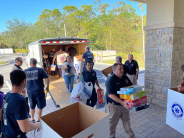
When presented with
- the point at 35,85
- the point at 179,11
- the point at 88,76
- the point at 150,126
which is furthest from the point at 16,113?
the point at 179,11

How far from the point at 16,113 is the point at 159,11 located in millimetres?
4897

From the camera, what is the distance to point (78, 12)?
39.0 m

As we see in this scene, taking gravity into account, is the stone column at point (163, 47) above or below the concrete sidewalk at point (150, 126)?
above

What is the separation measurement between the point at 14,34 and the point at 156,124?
47.0m

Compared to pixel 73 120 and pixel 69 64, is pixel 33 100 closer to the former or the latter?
pixel 69 64

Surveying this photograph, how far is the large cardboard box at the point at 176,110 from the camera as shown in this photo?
289cm

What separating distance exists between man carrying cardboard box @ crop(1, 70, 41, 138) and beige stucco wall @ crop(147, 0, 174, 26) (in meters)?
4.46

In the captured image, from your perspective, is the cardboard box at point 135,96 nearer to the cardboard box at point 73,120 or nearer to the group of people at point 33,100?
the group of people at point 33,100

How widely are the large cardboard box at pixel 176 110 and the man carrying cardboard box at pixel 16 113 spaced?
8.90ft

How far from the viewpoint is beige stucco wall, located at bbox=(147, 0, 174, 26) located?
14.2ft

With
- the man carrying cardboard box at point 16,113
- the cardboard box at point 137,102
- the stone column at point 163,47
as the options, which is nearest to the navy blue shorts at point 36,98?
the man carrying cardboard box at point 16,113

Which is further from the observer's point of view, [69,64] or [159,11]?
[69,64]

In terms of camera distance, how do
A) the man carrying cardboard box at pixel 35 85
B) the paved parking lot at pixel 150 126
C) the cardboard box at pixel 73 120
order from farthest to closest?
the man carrying cardboard box at pixel 35 85
the paved parking lot at pixel 150 126
the cardboard box at pixel 73 120

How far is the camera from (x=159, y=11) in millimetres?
4605
